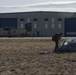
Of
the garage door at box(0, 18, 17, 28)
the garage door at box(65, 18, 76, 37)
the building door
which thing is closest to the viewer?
the building door

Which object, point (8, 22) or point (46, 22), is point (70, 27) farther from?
point (8, 22)

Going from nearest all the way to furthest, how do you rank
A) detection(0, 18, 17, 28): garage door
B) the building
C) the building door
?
1. the building door
2. the building
3. detection(0, 18, 17, 28): garage door

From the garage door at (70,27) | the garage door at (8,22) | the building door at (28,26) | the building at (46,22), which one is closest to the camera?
the building door at (28,26)

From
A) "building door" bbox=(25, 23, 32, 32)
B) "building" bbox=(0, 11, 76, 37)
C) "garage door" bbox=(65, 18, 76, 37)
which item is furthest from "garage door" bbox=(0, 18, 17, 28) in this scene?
"garage door" bbox=(65, 18, 76, 37)

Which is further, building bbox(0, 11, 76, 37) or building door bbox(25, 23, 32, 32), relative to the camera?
building bbox(0, 11, 76, 37)

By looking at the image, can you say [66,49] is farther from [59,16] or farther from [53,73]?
[59,16]

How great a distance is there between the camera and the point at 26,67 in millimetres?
14180

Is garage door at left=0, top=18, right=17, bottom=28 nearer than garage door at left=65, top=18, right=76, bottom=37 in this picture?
No

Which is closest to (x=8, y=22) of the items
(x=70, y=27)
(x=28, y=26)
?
(x=28, y=26)

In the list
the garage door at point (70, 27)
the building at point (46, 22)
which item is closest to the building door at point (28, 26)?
the building at point (46, 22)

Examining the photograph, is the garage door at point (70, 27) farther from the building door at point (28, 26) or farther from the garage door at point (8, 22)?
the garage door at point (8, 22)

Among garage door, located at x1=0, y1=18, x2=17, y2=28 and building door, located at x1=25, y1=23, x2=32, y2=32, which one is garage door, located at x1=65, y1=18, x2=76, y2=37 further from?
garage door, located at x1=0, y1=18, x2=17, y2=28

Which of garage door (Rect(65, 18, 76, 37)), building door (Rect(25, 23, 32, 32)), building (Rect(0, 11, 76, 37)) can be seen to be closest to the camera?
building door (Rect(25, 23, 32, 32))

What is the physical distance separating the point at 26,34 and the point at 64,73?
60928 millimetres
